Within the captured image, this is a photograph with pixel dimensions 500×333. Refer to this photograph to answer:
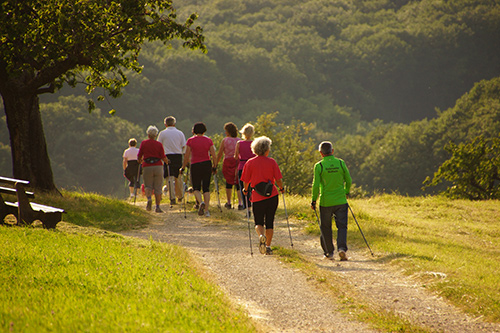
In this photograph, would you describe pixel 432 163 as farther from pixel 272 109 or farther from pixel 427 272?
pixel 427 272

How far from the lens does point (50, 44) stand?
13.9 m

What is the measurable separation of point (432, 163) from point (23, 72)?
176ft

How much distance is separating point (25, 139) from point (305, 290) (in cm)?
1002

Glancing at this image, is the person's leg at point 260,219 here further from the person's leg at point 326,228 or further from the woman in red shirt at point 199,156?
the woman in red shirt at point 199,156

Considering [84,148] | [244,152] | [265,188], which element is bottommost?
[84,148]

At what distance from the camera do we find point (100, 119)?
257 feet

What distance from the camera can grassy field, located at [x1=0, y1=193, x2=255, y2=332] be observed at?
5250 millimetres

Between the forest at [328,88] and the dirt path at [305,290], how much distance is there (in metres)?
53.1

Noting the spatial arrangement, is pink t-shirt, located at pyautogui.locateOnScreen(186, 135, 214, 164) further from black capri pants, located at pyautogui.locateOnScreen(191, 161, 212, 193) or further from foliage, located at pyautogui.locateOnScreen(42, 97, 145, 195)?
foliage, located at pyautogui.locateOnScreen(42, 97, 145, 195)

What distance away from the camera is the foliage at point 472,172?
83.2ft

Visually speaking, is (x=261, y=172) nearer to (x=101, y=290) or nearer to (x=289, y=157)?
(x=101, y=290)

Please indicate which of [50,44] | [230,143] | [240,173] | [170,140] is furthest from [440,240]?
[50,44]

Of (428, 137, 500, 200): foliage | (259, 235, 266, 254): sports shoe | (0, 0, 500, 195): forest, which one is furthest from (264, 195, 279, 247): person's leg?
(0, 0, 500, 195): forest

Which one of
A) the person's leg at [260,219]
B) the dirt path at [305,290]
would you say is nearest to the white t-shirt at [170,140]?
the dirt path at [305,290]
